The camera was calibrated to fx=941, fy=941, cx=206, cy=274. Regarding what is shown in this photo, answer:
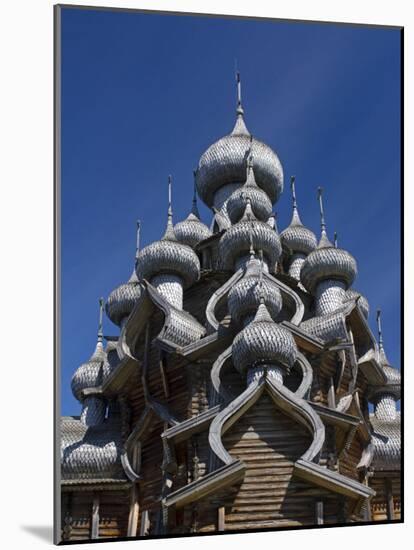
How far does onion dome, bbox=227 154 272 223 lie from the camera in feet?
40.9

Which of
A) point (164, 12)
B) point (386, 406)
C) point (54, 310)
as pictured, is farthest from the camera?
point (386, 406)

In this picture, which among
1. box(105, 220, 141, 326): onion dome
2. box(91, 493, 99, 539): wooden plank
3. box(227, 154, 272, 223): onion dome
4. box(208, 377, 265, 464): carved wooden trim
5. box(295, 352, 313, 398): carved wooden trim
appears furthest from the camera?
box(105, 220, 141, 326): onion dome

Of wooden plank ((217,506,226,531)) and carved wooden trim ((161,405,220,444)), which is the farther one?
carved wooden trim ((161,405,220,444))

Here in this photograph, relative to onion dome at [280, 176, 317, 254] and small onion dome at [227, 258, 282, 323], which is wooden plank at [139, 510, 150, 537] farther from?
onion dome at [280, 176, 317, 254]

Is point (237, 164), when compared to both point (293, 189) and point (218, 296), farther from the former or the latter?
point (218, 296)

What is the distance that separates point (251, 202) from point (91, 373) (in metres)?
3.15

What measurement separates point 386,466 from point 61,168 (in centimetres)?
586

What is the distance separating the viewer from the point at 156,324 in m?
11.3

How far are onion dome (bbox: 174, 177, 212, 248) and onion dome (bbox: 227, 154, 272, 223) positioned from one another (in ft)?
4.22

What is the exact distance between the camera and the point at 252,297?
394 inches

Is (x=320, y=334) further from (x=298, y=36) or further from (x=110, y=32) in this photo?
(x=110, y=32)

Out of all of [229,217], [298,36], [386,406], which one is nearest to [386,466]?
[386,406]

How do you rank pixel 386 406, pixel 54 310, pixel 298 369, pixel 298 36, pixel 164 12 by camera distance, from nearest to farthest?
1. pixel 54 310
2. pixel 164 12
3. pixel 298 36
4. pixel 298 369
5. pixel 386 406

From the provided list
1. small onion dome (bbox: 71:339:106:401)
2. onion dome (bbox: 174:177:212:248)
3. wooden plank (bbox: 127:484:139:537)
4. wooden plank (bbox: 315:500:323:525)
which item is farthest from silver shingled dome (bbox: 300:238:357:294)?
wooden plank (bbox: 315:500:323:525)
